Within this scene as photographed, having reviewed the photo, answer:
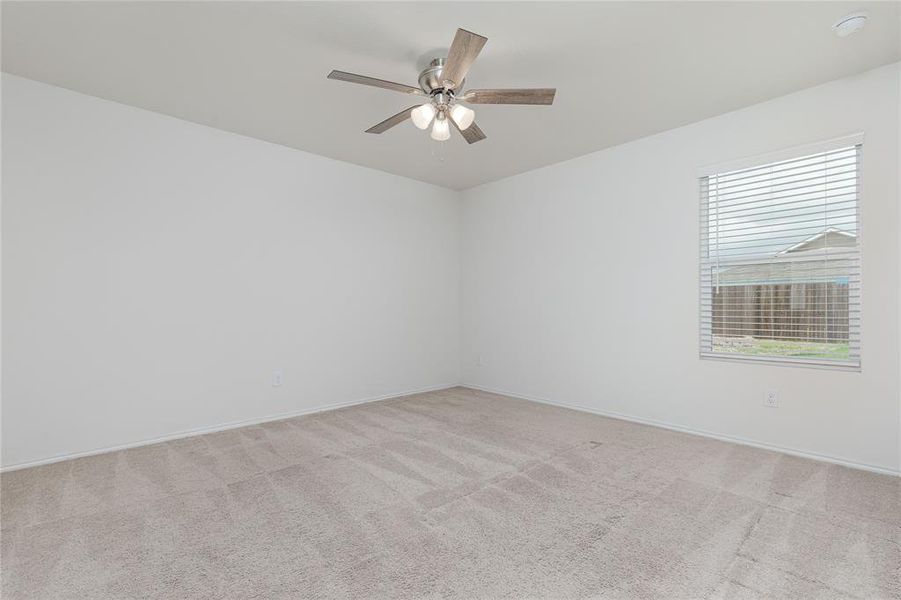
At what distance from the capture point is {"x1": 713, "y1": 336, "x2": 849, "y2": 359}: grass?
2.84 m

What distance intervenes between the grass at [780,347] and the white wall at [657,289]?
121mm

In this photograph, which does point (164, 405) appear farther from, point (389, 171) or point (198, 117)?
point (389, 171)

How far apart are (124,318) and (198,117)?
164 cm

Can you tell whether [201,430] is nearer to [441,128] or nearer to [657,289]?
[441,128]

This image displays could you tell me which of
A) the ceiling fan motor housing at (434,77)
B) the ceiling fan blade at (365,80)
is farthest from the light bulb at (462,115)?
the ceiling fan blade at (365,80)

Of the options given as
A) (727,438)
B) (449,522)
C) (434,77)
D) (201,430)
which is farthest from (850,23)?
(201,430)

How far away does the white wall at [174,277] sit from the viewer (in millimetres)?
2793

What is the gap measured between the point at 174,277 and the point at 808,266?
15.5 ft

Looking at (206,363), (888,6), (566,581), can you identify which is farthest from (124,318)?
(888,6)

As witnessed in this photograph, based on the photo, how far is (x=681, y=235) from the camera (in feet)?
11.5

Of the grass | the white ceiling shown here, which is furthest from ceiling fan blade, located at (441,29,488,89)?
the grass

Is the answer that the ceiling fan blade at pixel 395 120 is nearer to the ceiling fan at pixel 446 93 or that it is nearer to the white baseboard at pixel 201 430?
the ceiling fan at pixel 446 93

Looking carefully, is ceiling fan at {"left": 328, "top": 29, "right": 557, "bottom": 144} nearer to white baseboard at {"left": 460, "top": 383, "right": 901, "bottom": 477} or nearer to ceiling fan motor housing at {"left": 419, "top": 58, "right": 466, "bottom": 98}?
ceiling fan motor housing at {"left": 419, "top": 58, "right": 466, "bottom": 98}

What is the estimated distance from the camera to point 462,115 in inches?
94.8
